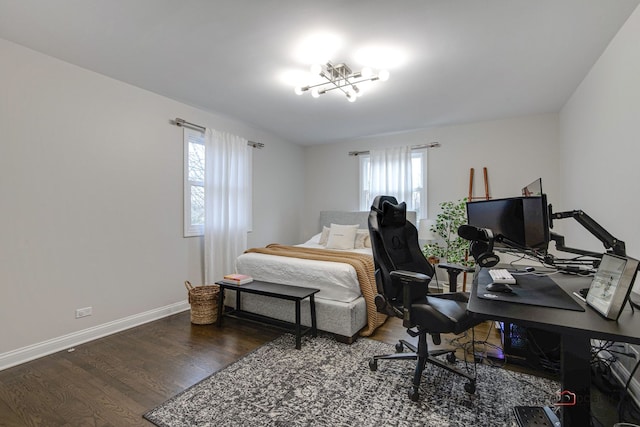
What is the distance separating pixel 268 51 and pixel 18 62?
1.99m

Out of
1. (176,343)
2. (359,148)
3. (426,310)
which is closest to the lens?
(426,310)

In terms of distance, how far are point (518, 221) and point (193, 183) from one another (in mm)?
3432

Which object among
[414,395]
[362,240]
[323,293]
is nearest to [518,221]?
[414,395]

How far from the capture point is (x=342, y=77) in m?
2.68

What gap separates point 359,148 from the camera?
17.0ft

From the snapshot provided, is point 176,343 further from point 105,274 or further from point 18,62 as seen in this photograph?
point 18,62

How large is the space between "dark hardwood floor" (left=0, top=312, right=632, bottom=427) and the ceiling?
2.49 metres

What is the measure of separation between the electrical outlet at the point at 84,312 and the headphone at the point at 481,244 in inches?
128

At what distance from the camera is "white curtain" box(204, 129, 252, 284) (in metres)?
3.73

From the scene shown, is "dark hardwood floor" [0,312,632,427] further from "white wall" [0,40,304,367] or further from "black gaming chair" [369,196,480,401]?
"black gaming chair" [369,196,480,401]

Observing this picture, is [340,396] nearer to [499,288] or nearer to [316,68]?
[499,288]

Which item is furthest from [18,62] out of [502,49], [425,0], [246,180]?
[502,49]

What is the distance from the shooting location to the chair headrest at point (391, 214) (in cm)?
219

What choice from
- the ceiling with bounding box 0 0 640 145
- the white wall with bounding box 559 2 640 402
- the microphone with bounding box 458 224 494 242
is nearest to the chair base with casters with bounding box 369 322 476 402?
the microphone with bounding box 458 224 494 242
